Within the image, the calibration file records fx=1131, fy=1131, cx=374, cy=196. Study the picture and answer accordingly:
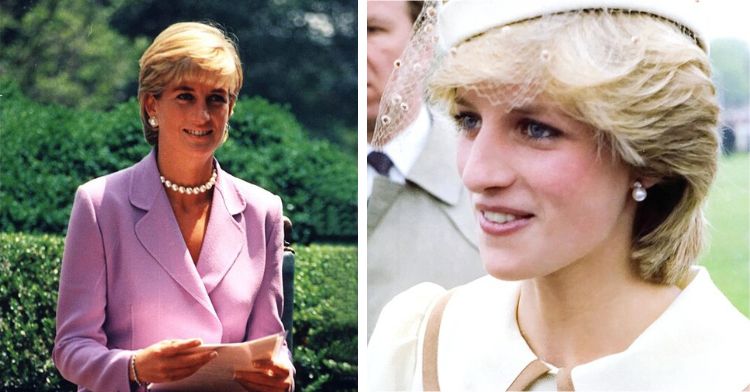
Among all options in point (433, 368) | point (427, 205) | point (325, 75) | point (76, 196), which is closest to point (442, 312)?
point (433, 368)

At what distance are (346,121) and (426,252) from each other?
0.60 m

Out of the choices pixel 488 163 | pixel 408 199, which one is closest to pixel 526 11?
pixel 488 163

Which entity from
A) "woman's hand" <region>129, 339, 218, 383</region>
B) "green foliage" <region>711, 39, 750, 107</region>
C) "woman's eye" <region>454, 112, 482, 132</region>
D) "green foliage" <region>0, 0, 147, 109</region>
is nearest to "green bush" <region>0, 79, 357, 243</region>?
"green foliage" <region>0, 0, 147, 109</region>

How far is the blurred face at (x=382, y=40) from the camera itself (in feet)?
12.5

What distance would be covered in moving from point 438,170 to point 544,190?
2.04ft

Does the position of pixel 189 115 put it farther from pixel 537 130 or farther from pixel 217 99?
pixel 537 130

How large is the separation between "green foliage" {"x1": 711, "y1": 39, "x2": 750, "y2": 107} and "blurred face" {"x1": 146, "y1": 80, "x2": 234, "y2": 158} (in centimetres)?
161

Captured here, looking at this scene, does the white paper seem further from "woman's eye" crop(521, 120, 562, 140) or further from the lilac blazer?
"woman's eye" crop(521, 120, 562, 140)

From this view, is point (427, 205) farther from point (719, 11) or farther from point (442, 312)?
point (719, 11)

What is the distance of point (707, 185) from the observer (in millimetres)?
3227

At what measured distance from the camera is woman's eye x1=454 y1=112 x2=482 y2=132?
11.0 feet

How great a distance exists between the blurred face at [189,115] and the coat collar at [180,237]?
10 cm

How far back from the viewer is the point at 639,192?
3.13 metres

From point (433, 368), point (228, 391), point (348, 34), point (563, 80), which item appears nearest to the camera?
point (563, 80)
